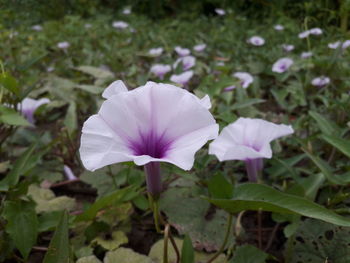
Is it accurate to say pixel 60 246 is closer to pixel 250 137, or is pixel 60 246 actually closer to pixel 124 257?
pixel 124 257

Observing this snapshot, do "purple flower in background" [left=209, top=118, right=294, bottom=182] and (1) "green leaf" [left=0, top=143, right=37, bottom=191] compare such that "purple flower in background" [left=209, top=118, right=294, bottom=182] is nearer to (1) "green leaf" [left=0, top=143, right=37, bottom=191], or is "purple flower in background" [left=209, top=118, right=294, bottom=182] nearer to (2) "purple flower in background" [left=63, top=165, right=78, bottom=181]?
(1) "green leaf" [left=0, top=143, right=37, bottom=191]

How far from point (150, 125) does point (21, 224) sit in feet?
1.72

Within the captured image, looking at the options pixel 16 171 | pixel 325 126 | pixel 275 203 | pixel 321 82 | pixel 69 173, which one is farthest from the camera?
pixel 321 82

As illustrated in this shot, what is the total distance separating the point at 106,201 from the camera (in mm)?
1059

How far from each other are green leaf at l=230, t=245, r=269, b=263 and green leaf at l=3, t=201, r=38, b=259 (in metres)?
0.55

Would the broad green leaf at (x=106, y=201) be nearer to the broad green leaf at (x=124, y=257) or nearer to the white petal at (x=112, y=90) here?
the broad green leaf at (x=124, y=257)

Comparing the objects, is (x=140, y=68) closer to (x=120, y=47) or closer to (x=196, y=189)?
(x=120, y=47)

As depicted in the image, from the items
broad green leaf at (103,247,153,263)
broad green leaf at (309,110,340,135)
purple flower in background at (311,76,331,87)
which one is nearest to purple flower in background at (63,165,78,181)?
broad green leaf at (103,247,153,263)

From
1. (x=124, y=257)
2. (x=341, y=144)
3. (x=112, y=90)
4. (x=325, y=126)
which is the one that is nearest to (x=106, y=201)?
(x=124, y=257)

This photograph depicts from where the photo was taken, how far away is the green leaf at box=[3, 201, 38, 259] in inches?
39.5

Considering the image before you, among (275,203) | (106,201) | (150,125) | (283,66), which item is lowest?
(283,66)

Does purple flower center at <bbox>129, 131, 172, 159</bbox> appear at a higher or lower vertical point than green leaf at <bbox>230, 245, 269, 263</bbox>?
higher

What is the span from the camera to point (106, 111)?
749 millimetres

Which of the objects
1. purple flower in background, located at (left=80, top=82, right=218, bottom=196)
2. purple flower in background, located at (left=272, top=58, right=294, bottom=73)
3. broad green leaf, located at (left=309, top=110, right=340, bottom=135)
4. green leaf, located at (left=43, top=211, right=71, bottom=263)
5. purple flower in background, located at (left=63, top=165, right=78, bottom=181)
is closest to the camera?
purple flower in background, located at (left=80, top=82, right=218, bottom=196)
